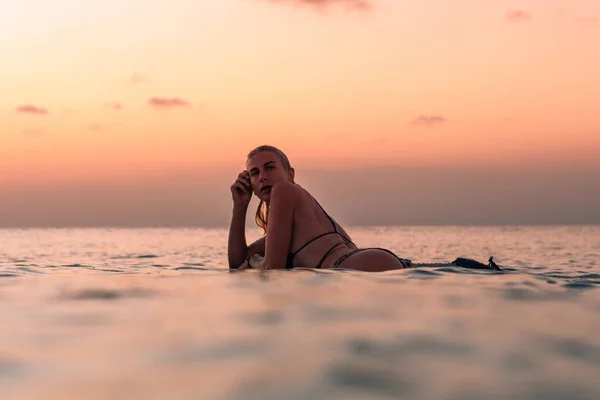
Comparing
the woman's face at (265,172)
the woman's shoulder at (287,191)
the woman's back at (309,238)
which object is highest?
the woman's face at (265,172)

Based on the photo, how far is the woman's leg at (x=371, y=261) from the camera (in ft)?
17.6

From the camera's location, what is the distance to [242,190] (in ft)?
23.2

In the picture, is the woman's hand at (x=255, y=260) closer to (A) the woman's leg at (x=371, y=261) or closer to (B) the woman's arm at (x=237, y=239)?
(B) the woman's arm at (x=237, y=239)

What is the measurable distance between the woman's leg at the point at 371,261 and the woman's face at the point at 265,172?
5.01 feet

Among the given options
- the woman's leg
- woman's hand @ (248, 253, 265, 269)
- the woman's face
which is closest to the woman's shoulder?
the woman's face

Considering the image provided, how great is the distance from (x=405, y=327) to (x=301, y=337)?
50cm

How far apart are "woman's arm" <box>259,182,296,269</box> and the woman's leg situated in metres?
0.66

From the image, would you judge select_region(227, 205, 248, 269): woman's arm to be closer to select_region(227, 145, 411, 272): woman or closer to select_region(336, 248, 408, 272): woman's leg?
select_region(227, 145, 411, 272): woman

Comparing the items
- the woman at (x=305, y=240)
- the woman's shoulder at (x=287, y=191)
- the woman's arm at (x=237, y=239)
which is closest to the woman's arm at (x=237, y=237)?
the woman's arm at (x=237, y=239)

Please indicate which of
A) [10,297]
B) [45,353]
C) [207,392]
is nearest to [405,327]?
[207,392]

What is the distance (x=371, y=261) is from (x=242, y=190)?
2.26 m

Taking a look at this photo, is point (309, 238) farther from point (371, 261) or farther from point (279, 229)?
point (371, 261)

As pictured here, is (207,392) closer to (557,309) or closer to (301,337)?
(301,337)

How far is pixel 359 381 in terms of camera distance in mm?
1728
